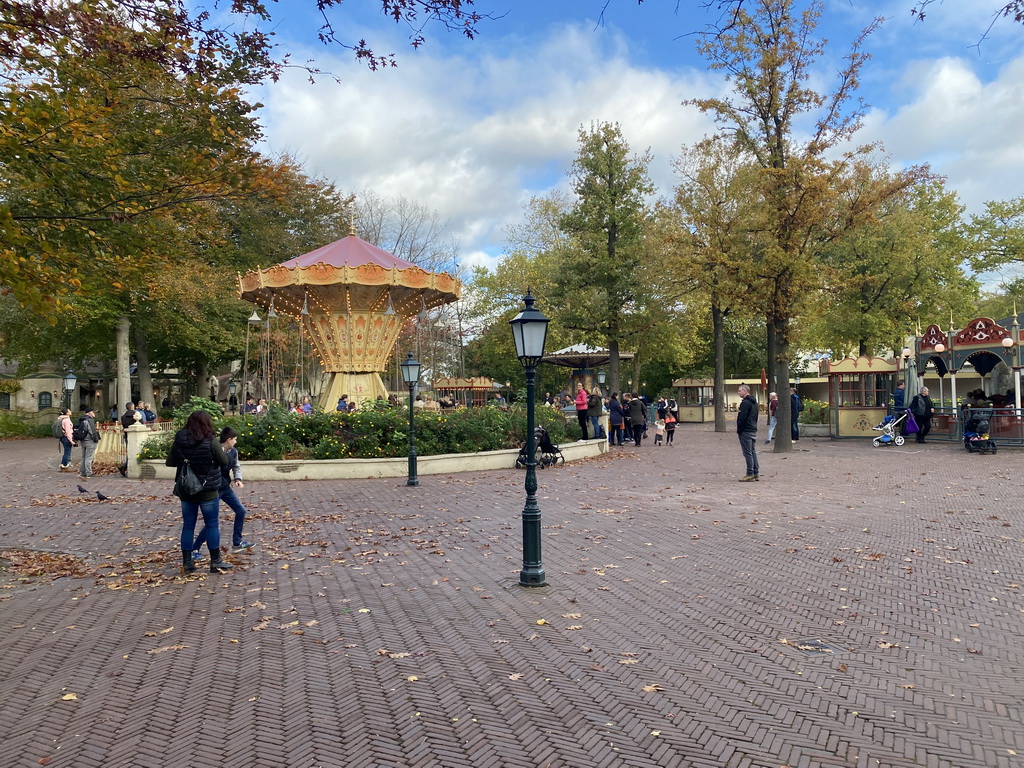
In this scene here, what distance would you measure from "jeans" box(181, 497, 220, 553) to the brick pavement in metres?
0.35

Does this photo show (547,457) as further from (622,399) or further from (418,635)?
(418,635)

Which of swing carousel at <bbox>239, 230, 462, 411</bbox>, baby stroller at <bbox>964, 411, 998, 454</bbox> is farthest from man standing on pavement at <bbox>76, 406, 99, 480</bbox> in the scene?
baby stroller at <bbox>964, 411, 998, 454</bbox>

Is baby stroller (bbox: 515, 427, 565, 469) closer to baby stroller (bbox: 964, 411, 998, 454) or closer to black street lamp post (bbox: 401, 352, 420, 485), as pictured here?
black street lamp post (bbox: 401, 352, 420, 485)

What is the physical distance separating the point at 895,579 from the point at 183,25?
8.20 meters

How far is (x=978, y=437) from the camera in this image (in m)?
18.4

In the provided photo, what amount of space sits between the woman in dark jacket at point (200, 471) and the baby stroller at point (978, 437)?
18613 mm

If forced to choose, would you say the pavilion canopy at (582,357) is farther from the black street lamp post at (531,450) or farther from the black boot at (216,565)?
the black boot at (216,565)

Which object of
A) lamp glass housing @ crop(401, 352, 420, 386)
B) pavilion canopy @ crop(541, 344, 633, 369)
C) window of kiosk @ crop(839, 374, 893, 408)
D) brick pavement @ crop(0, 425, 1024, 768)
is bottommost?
brick pavement @ crop(0, 425, 1024, 768)

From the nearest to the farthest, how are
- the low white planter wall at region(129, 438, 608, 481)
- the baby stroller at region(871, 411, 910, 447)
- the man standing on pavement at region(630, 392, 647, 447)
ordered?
1. the low white planter wall at region(129, 438, 608, 481)
2. the baby stroller at region(871, 411, 910, 447)
3. the man standing on pavement at region(630, 392, 647, 447)

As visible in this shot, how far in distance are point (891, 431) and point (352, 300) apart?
16.7m

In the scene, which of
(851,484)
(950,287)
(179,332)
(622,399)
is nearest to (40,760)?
(851,484)

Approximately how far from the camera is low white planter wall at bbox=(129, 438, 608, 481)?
14.9 m

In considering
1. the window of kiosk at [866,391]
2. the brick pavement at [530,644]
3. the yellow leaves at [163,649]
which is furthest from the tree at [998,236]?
the yellow leaves at [163,649]

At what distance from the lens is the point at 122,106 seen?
6.85m
